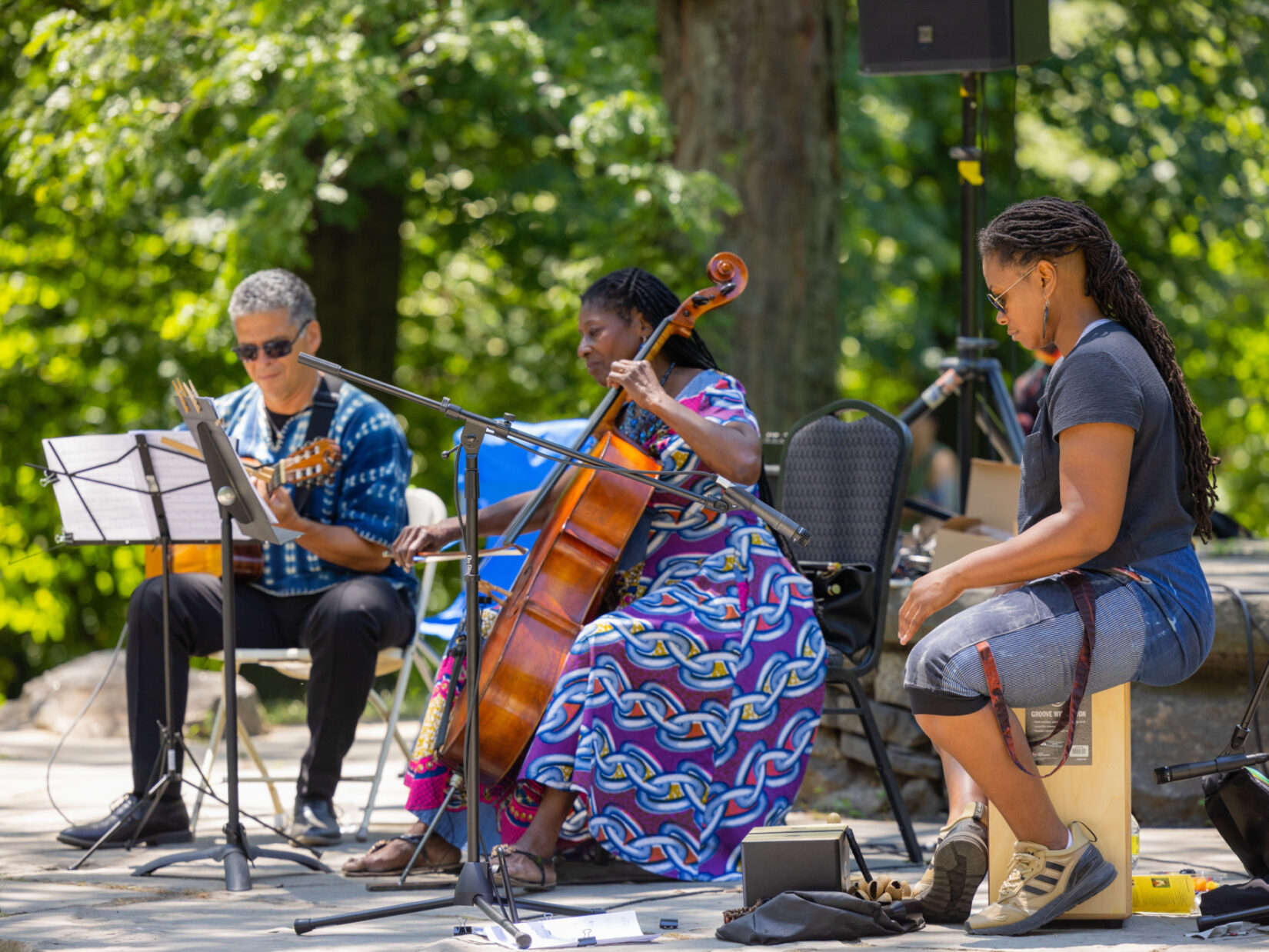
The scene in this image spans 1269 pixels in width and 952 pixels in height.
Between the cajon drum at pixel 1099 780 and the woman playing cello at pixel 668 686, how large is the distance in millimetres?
892

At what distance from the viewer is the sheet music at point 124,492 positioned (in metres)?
3.87

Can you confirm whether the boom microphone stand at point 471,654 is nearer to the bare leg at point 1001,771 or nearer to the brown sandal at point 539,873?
the brown sandal at point 539,873

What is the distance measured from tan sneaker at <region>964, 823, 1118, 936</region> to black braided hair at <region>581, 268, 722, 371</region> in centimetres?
158

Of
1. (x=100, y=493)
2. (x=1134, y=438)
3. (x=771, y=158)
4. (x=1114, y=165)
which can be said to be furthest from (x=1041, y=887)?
(x=1114, y=165)

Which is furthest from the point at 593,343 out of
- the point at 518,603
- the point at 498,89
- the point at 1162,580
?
the point at 498,89

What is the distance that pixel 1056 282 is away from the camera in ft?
9.59

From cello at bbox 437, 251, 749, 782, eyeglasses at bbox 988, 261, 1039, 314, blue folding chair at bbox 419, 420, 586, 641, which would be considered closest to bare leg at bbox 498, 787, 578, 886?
cello at bbox 437, 251, 749, 782

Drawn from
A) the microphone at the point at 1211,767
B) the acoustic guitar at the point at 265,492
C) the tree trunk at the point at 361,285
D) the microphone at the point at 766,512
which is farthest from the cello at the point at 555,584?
the tree trunk at the point at 361,285

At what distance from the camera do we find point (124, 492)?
155 inches

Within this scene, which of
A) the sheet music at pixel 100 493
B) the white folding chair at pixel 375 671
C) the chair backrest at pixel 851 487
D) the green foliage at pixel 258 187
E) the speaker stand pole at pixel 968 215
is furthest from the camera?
the green foliage at pixel 258 187

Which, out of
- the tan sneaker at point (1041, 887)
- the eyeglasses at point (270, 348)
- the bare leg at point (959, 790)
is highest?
the eyeglasses at point (270, 348)

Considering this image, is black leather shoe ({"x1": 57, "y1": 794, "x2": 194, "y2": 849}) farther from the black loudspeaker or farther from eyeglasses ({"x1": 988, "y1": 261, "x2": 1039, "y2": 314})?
the black loudspeaker

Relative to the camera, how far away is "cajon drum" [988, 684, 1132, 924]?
2910mm

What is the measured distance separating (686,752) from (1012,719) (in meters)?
1.01
